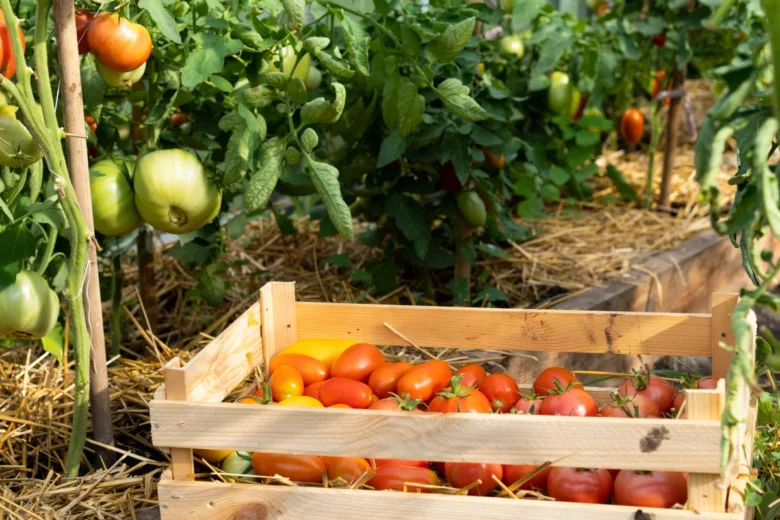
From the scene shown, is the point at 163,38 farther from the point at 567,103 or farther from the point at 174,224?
the point at 567,103

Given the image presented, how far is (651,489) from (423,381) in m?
0.45

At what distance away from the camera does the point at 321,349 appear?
1.88 metres

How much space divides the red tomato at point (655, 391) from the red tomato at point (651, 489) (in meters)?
0.22

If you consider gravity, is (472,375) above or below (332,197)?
below

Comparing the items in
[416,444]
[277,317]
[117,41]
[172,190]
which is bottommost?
[416,444]

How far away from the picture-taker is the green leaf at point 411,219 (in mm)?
2410

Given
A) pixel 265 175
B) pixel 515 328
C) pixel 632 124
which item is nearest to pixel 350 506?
pixel 515 328

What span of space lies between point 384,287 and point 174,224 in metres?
0.89

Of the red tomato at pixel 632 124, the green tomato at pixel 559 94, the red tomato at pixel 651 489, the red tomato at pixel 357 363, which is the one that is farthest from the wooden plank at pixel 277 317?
the red tomato at pixel 632 124

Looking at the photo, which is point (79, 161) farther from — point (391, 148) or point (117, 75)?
point (391, 148)

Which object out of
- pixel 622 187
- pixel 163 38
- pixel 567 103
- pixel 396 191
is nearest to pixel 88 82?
pixel 163 38

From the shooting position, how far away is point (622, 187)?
12.5 feet

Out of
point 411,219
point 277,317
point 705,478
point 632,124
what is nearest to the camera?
point 705,478

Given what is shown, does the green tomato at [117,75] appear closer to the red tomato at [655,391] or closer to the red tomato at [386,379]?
the red tomato at [386,379]
